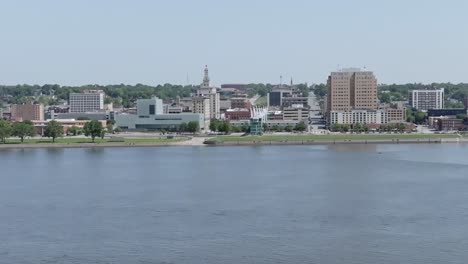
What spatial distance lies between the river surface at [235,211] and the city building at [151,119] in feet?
49.7

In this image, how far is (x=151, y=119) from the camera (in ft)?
117

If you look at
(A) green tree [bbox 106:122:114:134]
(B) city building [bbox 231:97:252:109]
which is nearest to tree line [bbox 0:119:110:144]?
(A) green tree [bbox 106:122:114:134]

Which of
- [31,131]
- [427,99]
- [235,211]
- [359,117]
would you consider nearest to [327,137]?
[359,117]

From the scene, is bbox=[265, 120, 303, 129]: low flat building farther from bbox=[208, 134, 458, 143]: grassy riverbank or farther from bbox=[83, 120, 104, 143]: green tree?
bbox=[83, 120, 104, 143]: green tree

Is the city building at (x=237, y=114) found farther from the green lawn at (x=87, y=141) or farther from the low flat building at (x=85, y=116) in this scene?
the green lawn at (x=87, y=141)

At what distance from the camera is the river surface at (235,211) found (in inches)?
373

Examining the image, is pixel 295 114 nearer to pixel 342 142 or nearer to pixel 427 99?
pixel 427 99

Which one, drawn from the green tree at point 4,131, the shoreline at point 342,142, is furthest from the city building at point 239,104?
the green tree at point 4,131

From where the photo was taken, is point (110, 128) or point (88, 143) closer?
point (88, 143)

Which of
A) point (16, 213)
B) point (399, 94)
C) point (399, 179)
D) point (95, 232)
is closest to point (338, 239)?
point (95, 232)

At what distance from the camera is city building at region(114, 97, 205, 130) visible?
35.4 meters

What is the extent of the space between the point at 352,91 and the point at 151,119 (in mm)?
7233

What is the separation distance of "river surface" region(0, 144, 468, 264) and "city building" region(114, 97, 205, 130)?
15.1 metres

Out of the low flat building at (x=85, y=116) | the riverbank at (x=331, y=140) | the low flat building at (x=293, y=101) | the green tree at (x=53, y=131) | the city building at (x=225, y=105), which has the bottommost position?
the riverbank at (x=331, y=140)
